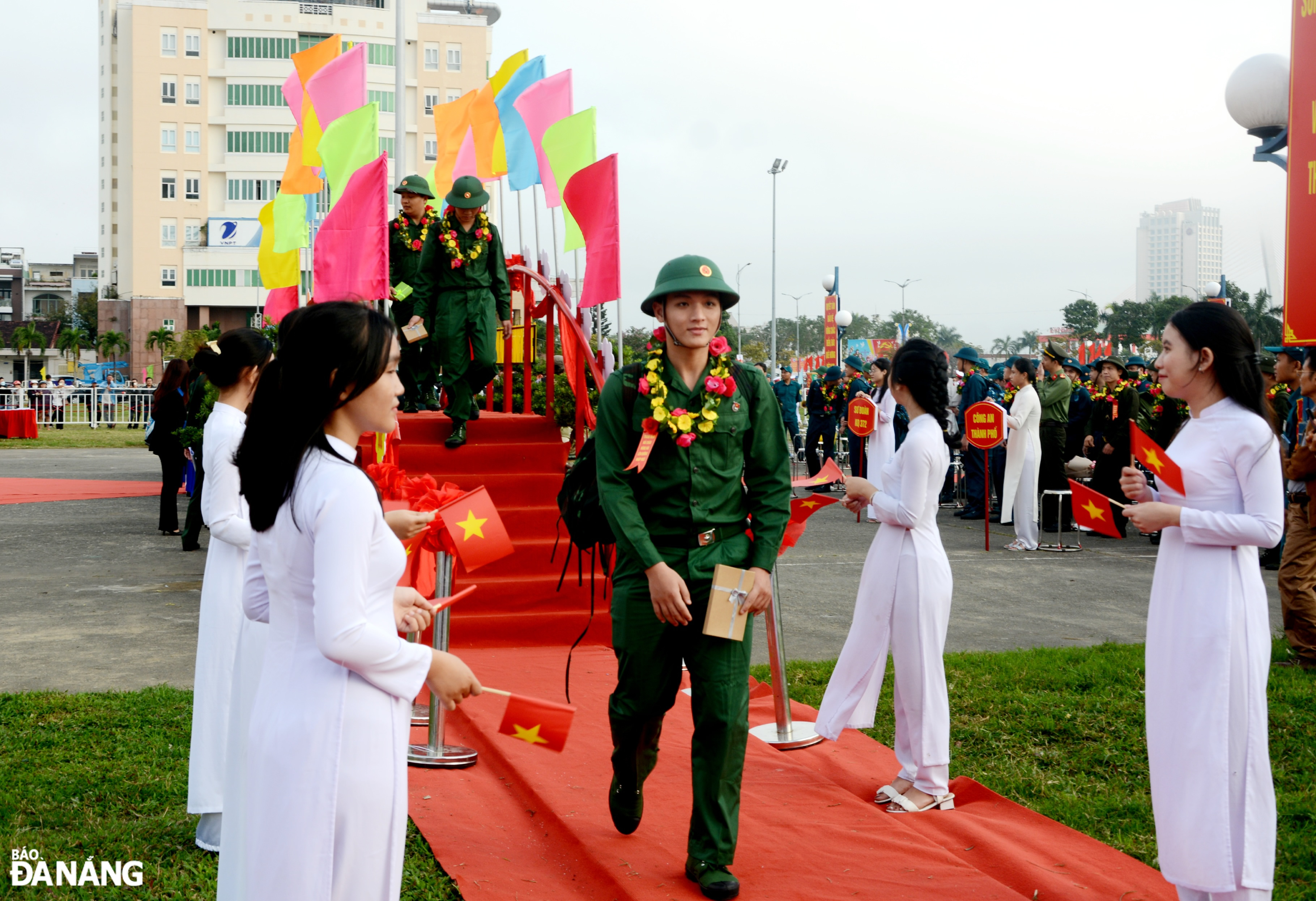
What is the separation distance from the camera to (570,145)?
10.5 metres

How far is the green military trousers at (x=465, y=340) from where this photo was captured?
8.33 m

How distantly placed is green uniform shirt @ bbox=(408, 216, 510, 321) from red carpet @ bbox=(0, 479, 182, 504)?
897cm

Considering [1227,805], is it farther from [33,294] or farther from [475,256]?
[33,294]

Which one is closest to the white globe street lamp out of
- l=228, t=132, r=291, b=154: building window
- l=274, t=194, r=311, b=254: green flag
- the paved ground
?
the paved ground

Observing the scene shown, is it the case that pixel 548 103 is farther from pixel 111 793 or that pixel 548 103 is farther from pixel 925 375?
pixel 111 793

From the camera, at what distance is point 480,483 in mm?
7938

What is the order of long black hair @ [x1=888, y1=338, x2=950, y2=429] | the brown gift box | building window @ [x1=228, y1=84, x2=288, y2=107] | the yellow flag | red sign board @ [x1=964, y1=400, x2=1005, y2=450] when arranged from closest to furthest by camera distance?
the brown gift box < long black hair @ [x1=888, y1=338, x2=950, y2=429] < red sign board @ [x1=964, y1=400, x2=1005, y2=450] < the yellow flag < building window @ [x1=228, y1=84, x2=288, y2=107]

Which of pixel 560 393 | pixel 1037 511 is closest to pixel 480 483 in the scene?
pixel 1037 511

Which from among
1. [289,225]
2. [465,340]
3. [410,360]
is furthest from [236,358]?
[289,225]

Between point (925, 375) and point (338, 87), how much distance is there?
28.9ft

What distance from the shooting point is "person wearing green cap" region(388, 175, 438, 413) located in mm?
9102

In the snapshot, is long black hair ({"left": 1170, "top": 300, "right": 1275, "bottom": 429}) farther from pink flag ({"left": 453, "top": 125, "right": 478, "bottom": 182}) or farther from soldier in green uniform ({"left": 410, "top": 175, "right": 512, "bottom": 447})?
pink flag ({"left": 453, "top": 125, "right": 478, "bottom": 182})

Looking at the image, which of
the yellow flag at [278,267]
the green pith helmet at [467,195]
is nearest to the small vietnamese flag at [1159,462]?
the green pith helmet at [467,195]

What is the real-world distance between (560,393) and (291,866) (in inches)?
639
